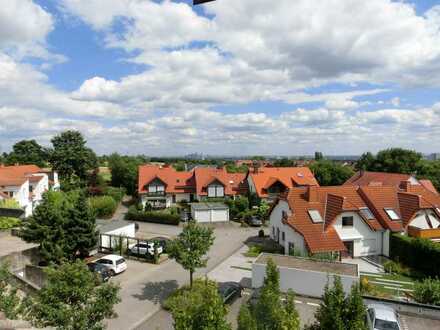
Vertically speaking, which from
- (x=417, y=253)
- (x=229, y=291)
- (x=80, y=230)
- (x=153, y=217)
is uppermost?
(x=80, y=230)

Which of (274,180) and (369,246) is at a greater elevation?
(274,180)

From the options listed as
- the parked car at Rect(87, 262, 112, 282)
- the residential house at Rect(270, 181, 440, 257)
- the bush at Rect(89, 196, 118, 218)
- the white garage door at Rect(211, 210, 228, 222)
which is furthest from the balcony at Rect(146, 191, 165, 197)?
the parked car at Rect(87, 262, 112, 282)

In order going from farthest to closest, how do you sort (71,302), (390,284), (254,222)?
(254,222), (390,284), (71,302)

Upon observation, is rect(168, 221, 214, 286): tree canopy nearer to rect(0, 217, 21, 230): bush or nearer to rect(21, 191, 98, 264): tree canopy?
rect(21, 191, 98, 264): tree canopy

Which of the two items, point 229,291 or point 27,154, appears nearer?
point 229,291

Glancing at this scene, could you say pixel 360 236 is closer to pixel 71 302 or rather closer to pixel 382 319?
pixel 382 319

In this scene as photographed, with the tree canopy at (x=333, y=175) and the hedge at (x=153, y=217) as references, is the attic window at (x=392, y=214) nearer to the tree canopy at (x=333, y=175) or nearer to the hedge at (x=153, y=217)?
the hedge at (x=153, y=217)

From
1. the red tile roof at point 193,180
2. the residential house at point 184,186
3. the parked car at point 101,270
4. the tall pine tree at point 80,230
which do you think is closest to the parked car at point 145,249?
the tall pine tree at point 80,230

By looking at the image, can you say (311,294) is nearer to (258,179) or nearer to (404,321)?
(404,321)

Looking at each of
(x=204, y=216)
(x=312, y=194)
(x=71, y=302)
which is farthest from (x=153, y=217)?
(x=71, y=302)
